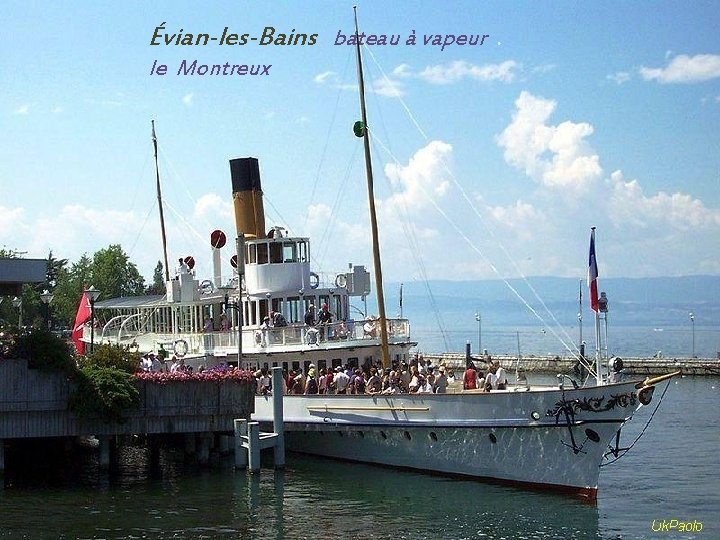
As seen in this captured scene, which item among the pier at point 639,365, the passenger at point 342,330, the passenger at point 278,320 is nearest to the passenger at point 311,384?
the passenger at point 342,330

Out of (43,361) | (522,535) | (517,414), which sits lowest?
(522,535)

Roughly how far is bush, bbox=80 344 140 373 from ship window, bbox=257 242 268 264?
28.8ft

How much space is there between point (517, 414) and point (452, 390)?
3332mm

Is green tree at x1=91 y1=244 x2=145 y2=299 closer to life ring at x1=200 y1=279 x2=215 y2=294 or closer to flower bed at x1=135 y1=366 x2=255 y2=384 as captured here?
life ring at x1=200 y1=279 x2=215 y2=294

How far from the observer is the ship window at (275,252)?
3691 centimetres

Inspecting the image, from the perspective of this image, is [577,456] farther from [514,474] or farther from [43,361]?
[43,361]

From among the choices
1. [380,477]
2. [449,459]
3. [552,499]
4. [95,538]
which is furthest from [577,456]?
[95,538]

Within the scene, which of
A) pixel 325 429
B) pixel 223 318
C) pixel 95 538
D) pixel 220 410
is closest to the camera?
pixel 95 538

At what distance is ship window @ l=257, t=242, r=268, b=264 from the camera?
121ft

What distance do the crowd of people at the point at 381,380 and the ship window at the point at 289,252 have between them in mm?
4164

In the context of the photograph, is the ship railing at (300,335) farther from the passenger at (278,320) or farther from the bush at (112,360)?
the bush at (112,360)

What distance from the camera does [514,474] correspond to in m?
28.3

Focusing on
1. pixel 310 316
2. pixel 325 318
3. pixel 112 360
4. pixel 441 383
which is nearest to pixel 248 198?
pixel 310 316

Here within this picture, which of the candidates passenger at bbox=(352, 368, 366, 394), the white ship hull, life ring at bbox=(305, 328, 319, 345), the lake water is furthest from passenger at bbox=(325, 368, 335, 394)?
the lake water
